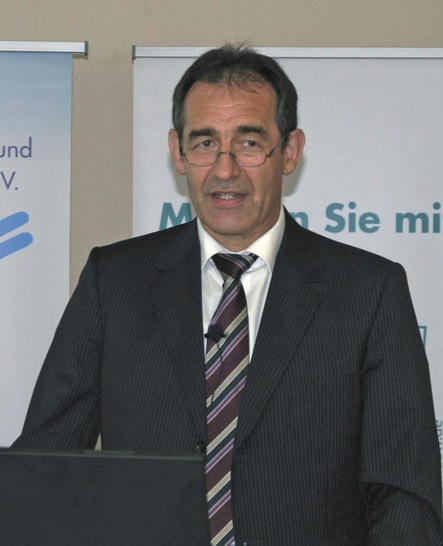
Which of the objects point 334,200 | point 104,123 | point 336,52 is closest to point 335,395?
point 334,200

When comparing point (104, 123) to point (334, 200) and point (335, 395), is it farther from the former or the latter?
point (335, 395)

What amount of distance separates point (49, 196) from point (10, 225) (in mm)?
204

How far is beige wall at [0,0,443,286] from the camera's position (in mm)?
4344

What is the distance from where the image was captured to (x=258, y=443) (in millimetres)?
1969

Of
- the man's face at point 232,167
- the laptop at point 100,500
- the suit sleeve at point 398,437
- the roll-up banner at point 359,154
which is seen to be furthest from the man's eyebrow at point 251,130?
the roll-up banner at point 359,154

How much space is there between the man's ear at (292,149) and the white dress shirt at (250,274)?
20 centimetres

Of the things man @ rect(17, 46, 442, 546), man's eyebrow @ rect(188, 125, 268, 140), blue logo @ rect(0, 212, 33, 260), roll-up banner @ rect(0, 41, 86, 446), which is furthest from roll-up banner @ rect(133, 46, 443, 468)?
man's eyebrow @ rect(188, 125, 268, 140)

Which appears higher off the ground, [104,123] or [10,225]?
[104,123]

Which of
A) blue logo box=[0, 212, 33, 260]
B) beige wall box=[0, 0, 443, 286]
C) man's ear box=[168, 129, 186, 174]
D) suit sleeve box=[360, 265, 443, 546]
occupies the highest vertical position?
beige wall box=[0, 0, 443, 286]

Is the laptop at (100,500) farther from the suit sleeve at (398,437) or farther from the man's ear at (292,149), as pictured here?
the man's ear at (292,149)

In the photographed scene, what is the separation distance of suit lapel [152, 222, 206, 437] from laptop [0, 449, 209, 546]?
77 centimetres

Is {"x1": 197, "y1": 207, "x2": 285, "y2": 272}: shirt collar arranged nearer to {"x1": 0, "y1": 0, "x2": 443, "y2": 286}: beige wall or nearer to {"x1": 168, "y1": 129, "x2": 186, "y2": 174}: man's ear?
{"x1": 168, "y1": 129, "x2": 186, "y2": 174}: man's ear

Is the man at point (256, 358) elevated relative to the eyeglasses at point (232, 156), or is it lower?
lower

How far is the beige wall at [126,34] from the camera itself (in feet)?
14.3
